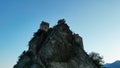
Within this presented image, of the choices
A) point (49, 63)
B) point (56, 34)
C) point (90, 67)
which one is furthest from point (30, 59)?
point (90, 67)

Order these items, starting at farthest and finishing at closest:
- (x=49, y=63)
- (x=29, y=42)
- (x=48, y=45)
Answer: (x=29, y=42)
(x=48, y=45)
(x=49, y=63)

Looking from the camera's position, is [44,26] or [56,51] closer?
[56,51]

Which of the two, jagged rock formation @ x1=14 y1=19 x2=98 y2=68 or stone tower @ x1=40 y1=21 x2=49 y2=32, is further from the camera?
stone tower @ x1=40 y1=21 x2=49 y2=32

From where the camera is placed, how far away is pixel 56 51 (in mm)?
64562

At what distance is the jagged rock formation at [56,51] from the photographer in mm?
61875

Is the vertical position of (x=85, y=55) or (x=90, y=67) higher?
(x=85, y=55)

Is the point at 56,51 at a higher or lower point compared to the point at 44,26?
lower

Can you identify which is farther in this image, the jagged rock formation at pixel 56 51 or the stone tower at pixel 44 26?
the stone tower at pixel 44 26

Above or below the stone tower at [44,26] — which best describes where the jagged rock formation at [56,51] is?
below

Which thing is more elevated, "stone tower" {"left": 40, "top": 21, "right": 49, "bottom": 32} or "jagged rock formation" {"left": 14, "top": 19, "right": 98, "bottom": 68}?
"stone tower" {"left": 40, "top": 21, "right": 49, "bottom": 32}

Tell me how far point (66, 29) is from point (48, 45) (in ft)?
34.8

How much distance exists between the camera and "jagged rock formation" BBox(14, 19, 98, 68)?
203 ft

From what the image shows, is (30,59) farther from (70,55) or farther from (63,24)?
(63,24)

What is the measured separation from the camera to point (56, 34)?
67.9m
